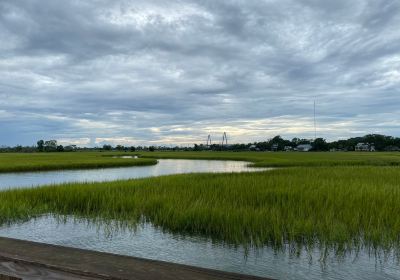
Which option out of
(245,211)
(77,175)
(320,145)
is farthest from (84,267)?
(320,145)

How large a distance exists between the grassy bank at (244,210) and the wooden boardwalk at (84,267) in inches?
179

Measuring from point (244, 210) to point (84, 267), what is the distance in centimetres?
634

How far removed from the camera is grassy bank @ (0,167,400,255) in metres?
6.42

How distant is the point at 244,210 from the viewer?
7930 millimetres

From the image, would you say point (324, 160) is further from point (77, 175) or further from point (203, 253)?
point (203, 253)

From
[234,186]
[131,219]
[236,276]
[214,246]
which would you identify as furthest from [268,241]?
[234,186]

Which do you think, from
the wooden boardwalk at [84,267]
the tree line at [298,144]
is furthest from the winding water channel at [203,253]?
the tree line at [298,144]

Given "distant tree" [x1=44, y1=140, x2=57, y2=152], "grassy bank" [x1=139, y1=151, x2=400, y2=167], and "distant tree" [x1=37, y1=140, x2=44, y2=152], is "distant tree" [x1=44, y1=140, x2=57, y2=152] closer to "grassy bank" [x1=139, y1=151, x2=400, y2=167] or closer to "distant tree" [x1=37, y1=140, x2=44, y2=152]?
"distant tree" [x1=37, y1=140, x2=44, y2=152]

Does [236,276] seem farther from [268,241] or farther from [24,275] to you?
[268,241]

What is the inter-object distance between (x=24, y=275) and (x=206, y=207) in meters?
6.35

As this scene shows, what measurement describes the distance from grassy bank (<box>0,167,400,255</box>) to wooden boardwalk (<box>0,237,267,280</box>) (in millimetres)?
4558

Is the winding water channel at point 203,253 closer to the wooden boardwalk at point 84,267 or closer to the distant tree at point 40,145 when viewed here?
the wooden boardwalk at point 84,267

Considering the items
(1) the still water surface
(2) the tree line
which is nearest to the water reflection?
(1) the still water surface

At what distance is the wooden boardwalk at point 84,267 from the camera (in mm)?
1776
